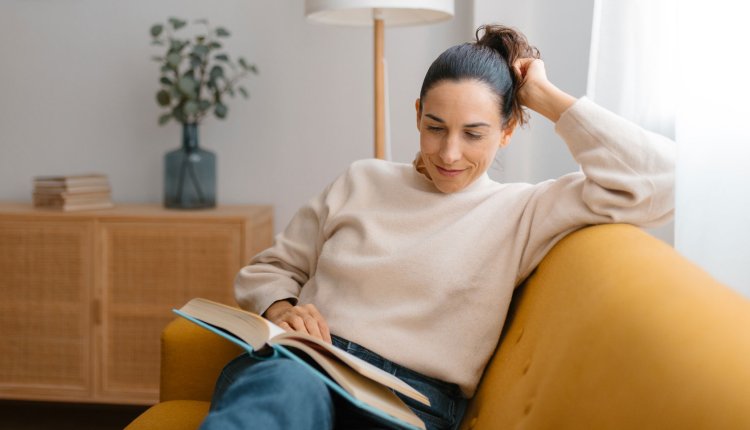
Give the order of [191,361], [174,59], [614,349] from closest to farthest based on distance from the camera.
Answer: [614,349], [191,361], [174,59]

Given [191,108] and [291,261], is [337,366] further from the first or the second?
[191,108]

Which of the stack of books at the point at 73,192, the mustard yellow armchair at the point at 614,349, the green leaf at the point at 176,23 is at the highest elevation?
the green leaf at the point at 176,23

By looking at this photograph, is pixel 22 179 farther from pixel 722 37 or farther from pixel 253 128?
pixel 722 37

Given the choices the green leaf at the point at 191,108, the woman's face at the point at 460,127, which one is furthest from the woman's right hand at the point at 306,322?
the green leaf at the point at 191,108

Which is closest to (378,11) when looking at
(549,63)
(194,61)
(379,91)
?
(379,91)

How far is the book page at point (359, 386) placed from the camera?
1.12 m

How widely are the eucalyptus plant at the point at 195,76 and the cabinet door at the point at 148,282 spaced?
39cm

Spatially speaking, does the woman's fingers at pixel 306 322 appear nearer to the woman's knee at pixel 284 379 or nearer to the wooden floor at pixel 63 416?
the woman's knee at pixel 284 379

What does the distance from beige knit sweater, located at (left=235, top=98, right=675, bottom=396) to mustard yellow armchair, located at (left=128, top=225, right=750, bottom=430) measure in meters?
0.04

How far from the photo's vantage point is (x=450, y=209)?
5.06 ft

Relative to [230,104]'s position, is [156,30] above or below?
above

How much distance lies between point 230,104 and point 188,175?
37 centimetres

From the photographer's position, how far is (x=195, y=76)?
306 centimetres

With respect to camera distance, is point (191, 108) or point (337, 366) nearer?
point (337, 366)
